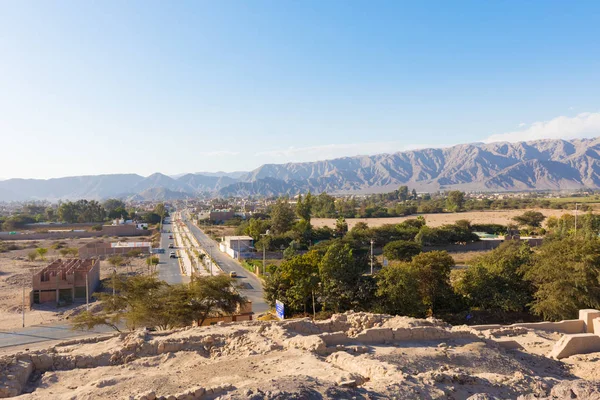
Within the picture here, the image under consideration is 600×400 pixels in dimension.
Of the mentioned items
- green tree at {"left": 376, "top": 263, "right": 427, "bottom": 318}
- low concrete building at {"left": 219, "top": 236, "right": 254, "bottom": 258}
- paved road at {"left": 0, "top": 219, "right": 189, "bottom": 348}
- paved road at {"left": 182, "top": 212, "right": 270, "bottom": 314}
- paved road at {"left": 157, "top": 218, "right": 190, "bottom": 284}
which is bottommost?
paved road at {"left": 182, "top": 212, "right": 270, "bottom": 314}

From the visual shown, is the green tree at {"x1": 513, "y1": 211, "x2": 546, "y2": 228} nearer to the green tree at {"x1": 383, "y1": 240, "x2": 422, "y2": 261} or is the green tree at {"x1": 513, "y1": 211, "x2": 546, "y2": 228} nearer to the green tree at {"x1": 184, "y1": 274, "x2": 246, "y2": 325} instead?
the green tree at {"x1": 383, "y1": 240, "x2": 422, "y2": 261}

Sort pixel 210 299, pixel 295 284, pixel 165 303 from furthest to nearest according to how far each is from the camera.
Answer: pixel 295 284, pixel 210 299, pixel 165 303

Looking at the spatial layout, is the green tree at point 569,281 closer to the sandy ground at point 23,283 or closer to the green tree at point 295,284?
the green tree at point 295,284

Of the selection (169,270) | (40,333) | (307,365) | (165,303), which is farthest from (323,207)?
(307,365)

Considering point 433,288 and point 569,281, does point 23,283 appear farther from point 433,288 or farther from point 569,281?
point 569,281

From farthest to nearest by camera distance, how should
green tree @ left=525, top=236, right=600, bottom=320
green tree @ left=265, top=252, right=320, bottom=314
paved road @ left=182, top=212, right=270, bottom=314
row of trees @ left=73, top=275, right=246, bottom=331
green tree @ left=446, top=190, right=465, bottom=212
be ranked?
green tree @ left=446, top=190, right=465, bottom=212, paved road @ left=182, top=212, right=270, bottom=314, green tree @ left=265, top=252, right=320, bottom=314, green tree @ left=525, top=236, right=600, bottom=320, row of trees @ left=73, top=275, right=246, bottom=331

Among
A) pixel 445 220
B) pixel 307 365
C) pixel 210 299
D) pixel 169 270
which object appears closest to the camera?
pixel 307 365

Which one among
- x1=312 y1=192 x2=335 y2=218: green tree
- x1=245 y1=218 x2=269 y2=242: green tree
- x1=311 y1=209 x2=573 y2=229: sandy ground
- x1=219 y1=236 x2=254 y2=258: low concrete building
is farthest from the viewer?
x1=312 y1=192 x2=335 y2=218: green tree

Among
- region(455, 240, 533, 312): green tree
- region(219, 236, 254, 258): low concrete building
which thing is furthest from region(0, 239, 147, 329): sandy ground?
region(455, 240, 533, 312): green tree
